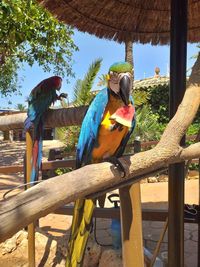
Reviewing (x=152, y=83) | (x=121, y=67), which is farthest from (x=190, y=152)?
(x=152, y=83)

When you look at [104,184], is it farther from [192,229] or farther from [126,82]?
[192,229]

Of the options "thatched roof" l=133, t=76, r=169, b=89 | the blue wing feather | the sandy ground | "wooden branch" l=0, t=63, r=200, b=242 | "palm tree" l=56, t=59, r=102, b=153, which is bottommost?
the sandy ground

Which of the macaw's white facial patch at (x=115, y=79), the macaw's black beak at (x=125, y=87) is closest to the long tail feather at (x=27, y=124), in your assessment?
the macaw's white facial patch at (x=115, y=79)

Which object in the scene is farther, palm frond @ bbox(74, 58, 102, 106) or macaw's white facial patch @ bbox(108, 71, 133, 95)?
palm frond @ bbox(74, 58, 102, 106)

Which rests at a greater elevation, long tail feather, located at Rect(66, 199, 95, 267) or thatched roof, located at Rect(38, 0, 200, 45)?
thatched roof, located at Rect(38, 0, 200, 45)

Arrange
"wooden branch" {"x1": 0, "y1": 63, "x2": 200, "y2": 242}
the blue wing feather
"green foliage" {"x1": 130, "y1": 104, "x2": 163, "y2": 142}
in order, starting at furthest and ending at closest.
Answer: "green foliage" {"x1": 130, "y1": 104, "x2": 163, "y2": 142} → the blue wing feather → "wooden branch" {"x1": 0, "y1": 63, "x2": 200, "y2": 242}

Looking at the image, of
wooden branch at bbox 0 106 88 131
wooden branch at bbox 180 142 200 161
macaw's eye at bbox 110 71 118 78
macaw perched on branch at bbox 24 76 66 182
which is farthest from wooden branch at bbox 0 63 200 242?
macaw perched on branch at bbox 24 76 66 182

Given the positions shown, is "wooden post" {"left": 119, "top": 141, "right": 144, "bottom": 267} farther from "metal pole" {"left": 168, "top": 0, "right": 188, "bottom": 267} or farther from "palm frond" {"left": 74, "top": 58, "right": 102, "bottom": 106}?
"palm frond" {"left": 74, "top": 58, "right": 102, "bottom": 106}

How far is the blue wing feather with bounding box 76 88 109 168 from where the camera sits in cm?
140

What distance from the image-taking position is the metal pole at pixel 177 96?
56.1 inches

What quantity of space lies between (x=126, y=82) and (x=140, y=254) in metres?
0.67

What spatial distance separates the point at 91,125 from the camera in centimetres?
140

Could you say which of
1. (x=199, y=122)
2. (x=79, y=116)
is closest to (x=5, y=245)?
(x=79, y=116)

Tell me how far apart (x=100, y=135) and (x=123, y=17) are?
1009mm
